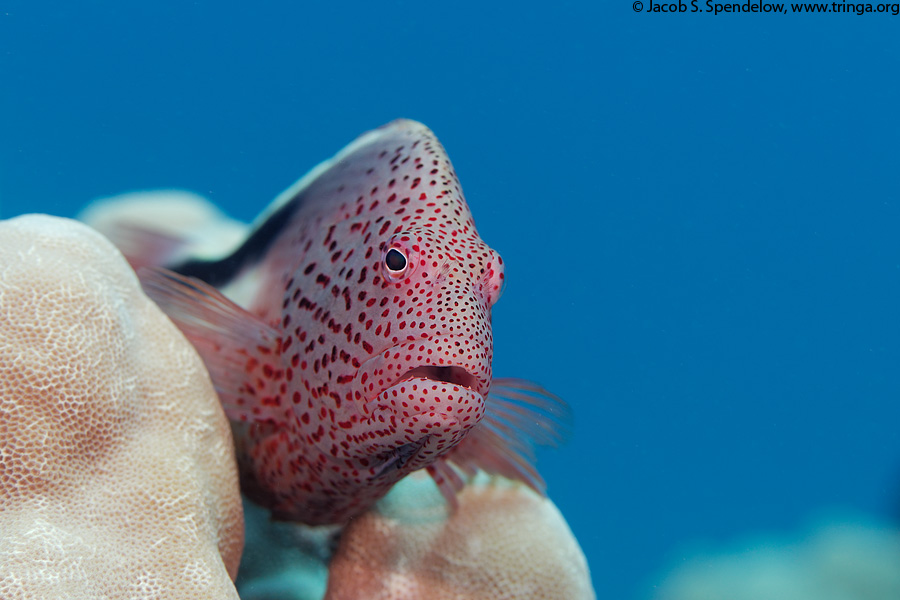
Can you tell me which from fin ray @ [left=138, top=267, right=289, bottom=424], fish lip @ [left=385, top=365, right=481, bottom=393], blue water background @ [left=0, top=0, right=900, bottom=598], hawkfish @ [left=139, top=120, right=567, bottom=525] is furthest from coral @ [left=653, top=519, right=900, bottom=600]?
fish lip @ [left=385, top=365, right=481, bottom=393]

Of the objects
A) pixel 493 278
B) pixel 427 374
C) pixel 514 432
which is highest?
pixel 493 278

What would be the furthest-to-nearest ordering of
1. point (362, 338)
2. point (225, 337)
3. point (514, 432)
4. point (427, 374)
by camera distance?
point (514, 432) < point (225, 337) < point (362, 338) < point (427, 374)

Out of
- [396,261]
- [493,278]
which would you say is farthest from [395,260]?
[493,278]

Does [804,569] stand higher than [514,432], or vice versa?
[514,432]

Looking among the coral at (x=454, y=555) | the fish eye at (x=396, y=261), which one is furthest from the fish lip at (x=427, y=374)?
the coral at (x=454, y=555)

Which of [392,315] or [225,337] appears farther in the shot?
[225,337]

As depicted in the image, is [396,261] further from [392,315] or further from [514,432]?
[514,432]

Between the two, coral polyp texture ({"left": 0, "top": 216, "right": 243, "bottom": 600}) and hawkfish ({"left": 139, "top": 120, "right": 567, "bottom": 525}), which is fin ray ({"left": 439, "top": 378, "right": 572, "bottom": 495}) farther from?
coral polyp texture ({"left": 0, "top": 216, "right": 243, "bottom": 600})
